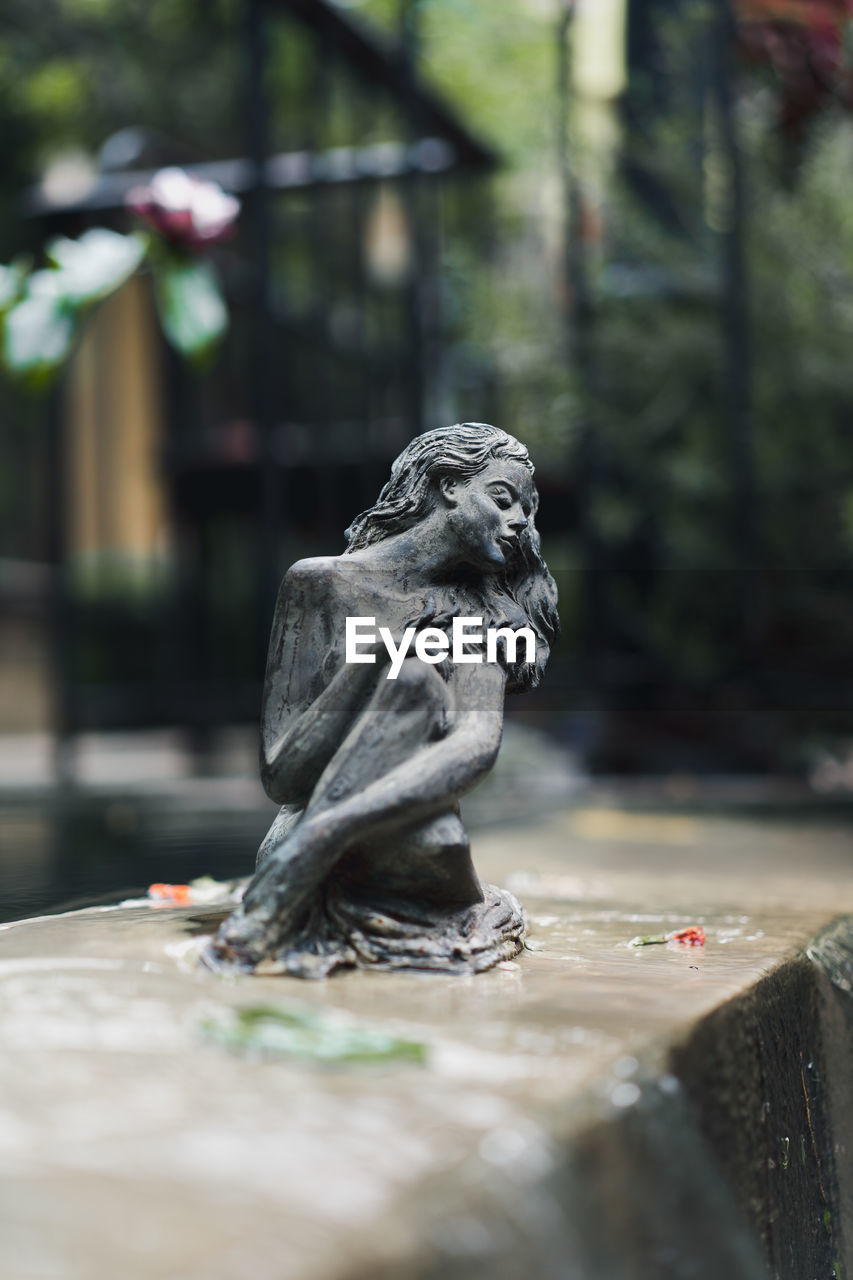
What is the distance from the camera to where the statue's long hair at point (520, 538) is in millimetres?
2771

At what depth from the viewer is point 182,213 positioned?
408cm

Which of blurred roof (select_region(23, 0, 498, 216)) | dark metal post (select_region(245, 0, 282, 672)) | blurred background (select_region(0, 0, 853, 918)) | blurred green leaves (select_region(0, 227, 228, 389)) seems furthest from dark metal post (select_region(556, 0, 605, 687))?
blurred green leaves (select_region(0, 227, 228, 389))

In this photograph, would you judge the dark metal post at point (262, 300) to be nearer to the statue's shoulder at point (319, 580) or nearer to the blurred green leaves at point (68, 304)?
the blurred green leaves at point (68, 304)

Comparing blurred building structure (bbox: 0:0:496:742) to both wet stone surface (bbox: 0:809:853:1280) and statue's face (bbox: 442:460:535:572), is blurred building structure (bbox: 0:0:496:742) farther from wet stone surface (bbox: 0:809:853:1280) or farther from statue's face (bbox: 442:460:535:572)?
wet stone surface (bbox: 0:809:853:1280)

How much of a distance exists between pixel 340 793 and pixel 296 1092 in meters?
0.80

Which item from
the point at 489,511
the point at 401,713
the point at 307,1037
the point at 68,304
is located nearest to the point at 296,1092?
the point at 307,1037

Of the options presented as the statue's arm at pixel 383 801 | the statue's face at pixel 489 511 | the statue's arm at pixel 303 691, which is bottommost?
the statue's arm at pixel 383 801

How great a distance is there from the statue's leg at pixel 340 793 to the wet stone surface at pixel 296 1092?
0.11 metres

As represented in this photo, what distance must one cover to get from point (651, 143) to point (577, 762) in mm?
3967

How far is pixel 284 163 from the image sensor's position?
9.35 m

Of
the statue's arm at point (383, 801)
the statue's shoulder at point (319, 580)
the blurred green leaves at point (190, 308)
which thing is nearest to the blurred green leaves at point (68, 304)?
the blurred green leaves at point (190, 308)

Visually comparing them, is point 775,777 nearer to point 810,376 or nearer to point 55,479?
point 810,376

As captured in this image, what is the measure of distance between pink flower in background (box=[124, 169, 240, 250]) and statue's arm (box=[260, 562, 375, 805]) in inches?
69.7

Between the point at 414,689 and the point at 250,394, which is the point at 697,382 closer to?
the point at 250,394
